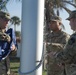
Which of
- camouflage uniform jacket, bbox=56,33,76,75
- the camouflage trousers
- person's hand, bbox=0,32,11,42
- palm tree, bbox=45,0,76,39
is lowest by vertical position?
the camouflage trousers

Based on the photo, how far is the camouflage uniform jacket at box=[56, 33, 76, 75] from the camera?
356cm

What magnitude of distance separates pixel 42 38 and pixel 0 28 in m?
2.27

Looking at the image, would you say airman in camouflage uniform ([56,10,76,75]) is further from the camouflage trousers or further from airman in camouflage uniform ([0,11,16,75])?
the camouflage trousers

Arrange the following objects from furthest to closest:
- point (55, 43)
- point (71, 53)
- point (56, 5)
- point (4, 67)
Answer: point (56, 5) < point (55, 43) < point (4, 67) < point (71, 53)

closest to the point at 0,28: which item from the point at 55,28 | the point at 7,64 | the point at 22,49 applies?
the point at 7,64

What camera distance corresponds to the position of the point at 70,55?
141 inches

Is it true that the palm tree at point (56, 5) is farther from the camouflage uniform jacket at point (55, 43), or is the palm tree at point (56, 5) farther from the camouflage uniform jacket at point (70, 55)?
the camouflage uniform jacket at point (70, 55)

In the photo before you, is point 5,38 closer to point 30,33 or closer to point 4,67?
point 4,67

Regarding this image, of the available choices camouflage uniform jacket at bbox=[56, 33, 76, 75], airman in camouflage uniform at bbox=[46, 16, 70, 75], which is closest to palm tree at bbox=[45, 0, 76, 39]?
airman in camouflage uniform at bbox=[46, 16, 70, 75]

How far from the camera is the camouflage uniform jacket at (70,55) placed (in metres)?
3.56

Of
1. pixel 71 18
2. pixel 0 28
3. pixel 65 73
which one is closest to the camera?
pixel 71 18

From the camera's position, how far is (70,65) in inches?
148

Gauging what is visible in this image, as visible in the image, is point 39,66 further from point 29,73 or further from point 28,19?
point 28,19

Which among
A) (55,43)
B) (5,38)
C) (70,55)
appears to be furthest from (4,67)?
(70,55)
